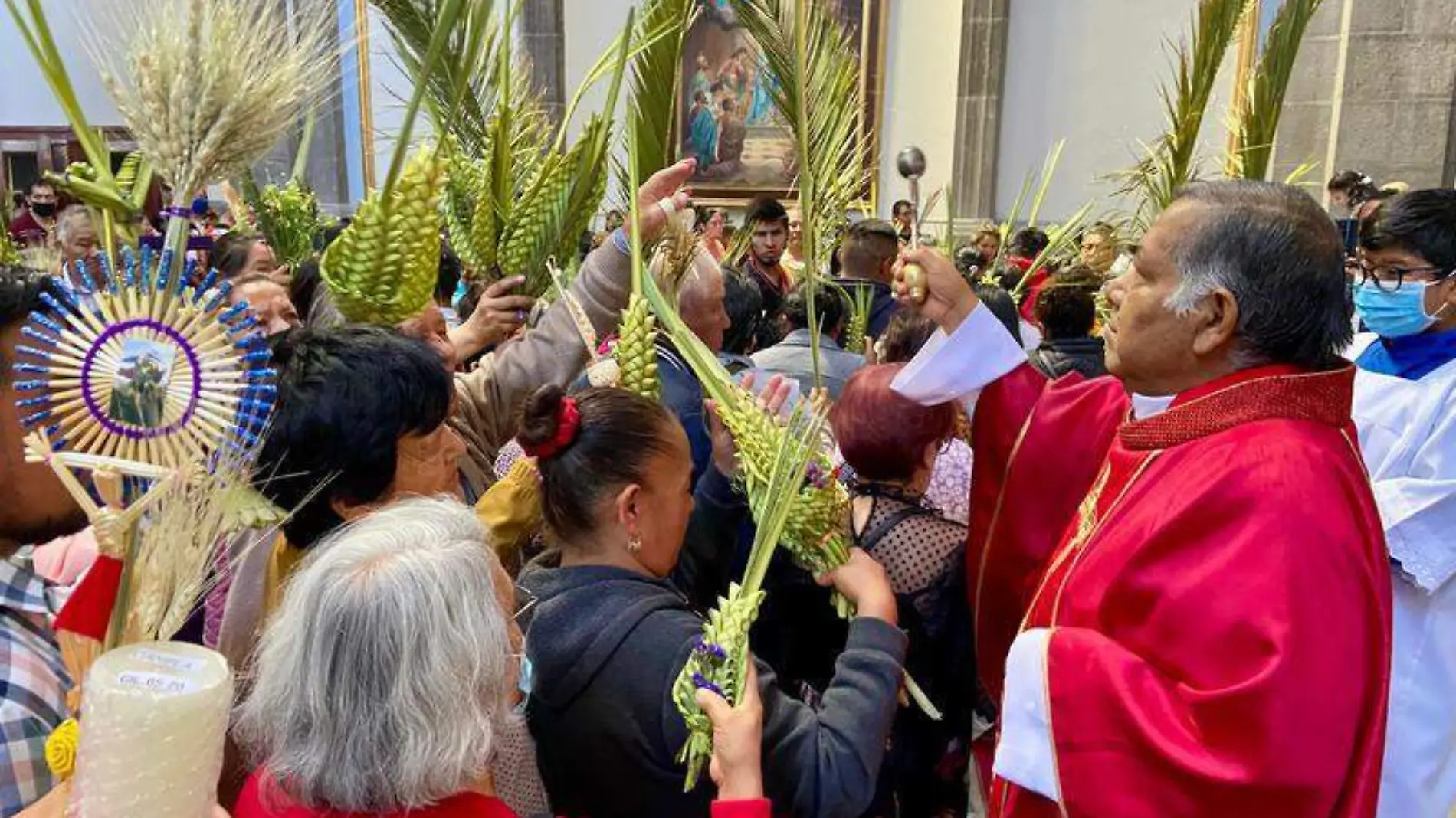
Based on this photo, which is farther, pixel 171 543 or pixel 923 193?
pixel 923 193

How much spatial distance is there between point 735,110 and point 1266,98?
787 cm

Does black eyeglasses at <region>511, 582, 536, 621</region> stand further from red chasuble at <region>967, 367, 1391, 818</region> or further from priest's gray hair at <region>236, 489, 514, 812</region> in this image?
red chasuble at <region>967, 367, 1391, 818</region>

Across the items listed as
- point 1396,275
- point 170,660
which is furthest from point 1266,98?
point 170,660

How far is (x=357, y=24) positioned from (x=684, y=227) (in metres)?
0.68

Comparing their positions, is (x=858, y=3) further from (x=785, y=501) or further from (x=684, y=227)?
(x=785, y=501)

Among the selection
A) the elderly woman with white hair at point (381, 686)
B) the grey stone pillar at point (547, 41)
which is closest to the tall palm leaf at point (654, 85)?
the elderly woman with white hair at point (381, 686)

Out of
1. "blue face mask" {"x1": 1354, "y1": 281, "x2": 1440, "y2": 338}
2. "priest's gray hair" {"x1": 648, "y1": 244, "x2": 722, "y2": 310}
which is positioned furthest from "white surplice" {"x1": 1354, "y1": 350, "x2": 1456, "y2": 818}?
"priest's gray hair" {"x1": 648, "y1": 244, "x2": 722, "y2": 310}

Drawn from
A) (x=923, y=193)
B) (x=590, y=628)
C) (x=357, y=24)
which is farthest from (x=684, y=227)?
(x=923, y=193)

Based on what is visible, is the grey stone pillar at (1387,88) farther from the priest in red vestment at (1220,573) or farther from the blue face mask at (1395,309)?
the priest in red vestment at (1220,573)

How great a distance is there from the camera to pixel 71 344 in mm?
983

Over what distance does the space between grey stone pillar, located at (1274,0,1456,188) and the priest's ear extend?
6290mm

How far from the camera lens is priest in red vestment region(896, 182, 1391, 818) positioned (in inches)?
54.8

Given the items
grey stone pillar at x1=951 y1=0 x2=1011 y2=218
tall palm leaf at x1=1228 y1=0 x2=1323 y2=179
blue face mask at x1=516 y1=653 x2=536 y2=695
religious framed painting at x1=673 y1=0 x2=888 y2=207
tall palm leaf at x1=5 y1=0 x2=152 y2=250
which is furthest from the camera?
religious framed painting at x1=673 y1=0 x2=888 y2=207

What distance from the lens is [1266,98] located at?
297cm
